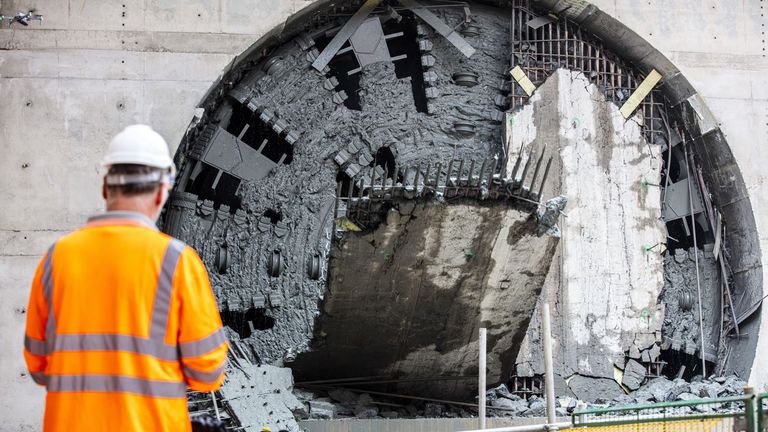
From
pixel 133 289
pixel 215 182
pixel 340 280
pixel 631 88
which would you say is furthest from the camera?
pixel 631 88

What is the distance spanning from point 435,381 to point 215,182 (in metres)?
2.66

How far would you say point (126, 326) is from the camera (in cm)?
276

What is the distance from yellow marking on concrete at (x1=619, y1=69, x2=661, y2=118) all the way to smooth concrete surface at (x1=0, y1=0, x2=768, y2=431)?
3276 millimetres

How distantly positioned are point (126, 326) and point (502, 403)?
679cm

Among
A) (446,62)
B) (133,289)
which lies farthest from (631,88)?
(133,289)

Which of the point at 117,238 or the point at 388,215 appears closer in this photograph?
the point at 117,238

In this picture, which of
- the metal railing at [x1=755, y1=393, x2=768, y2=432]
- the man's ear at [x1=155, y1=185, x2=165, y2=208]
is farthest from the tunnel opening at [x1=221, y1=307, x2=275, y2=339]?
the man's ear at [x1=155, y1=185, x2=165, y2=208]

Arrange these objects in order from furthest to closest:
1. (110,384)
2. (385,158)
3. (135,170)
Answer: (385,158) → (135,170) → (110,384)

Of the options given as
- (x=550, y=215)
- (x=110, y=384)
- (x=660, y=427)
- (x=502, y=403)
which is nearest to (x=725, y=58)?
(x=550, y=215)

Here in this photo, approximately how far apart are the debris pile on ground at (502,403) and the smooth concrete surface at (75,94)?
7.74 feet

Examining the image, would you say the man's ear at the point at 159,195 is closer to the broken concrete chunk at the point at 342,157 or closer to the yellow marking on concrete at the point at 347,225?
the yellow marking on concrete at the point at 347,225

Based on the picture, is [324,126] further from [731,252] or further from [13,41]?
[731,252]

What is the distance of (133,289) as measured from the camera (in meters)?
2.75

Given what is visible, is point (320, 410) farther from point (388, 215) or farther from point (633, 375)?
point (633, 375)
